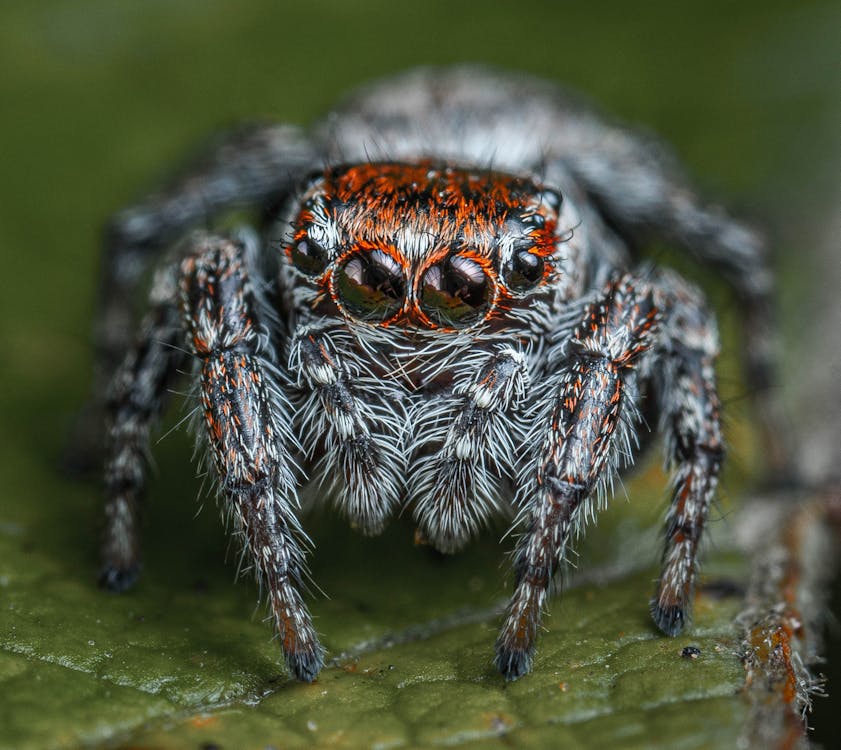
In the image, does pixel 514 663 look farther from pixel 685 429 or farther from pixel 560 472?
pixel 685 429

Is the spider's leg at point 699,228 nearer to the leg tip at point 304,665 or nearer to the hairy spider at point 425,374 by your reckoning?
→ the hairy spider at point 425,374

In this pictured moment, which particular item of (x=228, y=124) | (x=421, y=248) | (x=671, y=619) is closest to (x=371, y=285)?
(x=421, y=248)

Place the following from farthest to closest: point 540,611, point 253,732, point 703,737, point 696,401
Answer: point 696,401 < point 540,611 < point 253,732 < point 703,737

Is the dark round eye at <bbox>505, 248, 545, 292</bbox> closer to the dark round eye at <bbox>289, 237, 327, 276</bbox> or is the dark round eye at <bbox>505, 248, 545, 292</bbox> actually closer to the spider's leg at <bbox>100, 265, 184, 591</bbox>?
the dark round eye at <bbox>289, 237, 327, 276</bbox>

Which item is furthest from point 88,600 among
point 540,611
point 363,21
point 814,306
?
point 363,21

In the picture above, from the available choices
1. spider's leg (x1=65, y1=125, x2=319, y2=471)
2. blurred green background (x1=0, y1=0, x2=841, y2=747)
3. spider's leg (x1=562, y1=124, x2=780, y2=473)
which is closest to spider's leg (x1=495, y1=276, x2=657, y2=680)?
blurred green background (x1=0, y1=0, x2=841, y2=747)

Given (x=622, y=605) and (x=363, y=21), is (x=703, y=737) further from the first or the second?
(x=363, y=21)

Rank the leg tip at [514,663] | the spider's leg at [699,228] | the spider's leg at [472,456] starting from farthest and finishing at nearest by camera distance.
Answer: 1. the spider's leg at [699,228]
2. the spider's leg at [472,456]
3. the leg tip at [514,663]

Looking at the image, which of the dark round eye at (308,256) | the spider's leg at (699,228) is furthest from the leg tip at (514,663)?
the spider's leg at (699,228)
